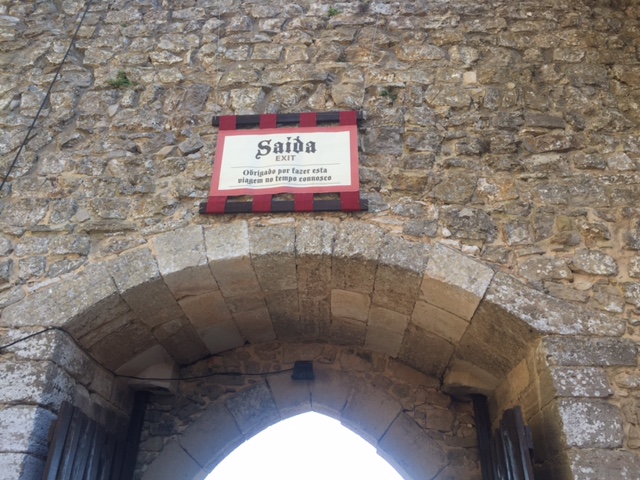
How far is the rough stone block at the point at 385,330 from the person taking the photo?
3.45 m

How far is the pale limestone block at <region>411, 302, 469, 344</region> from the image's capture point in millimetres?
3188

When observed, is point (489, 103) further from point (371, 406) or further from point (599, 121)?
point (371, 406)

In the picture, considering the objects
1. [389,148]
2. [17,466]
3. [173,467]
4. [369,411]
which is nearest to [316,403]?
[369,411]

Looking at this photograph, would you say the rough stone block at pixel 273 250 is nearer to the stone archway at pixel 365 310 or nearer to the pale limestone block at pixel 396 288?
the stone archway at pixel 365 310

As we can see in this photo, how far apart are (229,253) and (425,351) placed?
1.41 metres

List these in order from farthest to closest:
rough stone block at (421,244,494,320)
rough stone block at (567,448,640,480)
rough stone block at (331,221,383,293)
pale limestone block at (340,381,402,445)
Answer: pale limestone block at (340,381,402,445)
rough stone block at (331,221,383,293)
rough stone block at (421,244,494,320)
rough stone block at (567,448,640,480)

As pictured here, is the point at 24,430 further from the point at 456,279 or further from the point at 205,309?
the point at 456,279

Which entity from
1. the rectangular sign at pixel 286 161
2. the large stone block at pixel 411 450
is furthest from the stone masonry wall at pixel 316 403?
the rectangular sign at pixel 286 161

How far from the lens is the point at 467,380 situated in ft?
11.9

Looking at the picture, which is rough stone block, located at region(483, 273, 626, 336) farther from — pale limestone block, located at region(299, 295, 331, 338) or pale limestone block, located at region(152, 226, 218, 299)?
pale limestone block, located at region(152, 226, 218, 299)

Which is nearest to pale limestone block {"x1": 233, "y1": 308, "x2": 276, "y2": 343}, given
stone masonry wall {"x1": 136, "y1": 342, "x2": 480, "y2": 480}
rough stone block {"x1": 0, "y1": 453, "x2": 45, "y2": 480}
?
stone masonry wall {"x1": 136, "y1": 342, "x2": 480, "y2": 480}

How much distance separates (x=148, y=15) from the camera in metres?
3.96

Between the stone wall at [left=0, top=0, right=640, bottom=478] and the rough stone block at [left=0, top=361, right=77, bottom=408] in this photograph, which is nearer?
the rough stone block at [left=0, top=361, right=77, bottom=408]

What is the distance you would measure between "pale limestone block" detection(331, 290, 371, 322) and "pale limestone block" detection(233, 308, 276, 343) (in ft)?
1.44
